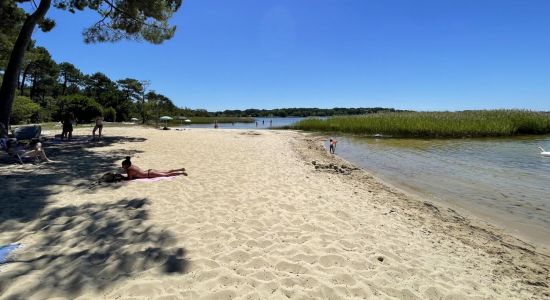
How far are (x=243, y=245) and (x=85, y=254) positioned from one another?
1979mm

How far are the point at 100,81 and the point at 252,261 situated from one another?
74067mm

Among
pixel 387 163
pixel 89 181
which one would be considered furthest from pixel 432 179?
pixel 89 181

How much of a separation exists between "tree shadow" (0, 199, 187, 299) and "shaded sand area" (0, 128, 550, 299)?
0.02 metres

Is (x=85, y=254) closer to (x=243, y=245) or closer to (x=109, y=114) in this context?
(x=243, y=245)

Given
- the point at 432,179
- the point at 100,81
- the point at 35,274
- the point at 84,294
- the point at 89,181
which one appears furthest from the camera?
the point at 100,81

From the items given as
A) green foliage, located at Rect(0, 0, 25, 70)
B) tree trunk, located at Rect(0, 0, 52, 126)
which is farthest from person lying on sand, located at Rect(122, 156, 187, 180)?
green foliage, located at Rect(0, 0, 25, 70)

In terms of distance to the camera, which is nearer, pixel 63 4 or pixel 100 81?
pixel 63 4

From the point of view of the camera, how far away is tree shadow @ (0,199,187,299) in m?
3.27

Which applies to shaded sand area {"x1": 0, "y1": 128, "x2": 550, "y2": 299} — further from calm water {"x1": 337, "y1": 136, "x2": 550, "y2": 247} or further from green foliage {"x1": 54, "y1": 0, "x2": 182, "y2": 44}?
green foliage {"x1": 54, "y1": 0, "x2": 182, "y2": 44}

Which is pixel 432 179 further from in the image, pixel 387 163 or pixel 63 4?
pixel 63 4

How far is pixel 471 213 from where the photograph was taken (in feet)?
23.2

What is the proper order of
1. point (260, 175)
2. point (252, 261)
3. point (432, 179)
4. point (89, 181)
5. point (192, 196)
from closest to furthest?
point (252, 261), point (192, 196), point (89, 181), point (260, 175), point (432, 179)

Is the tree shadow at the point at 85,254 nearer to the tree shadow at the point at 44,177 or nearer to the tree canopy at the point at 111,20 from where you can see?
the tree shadow at the point at 44,177

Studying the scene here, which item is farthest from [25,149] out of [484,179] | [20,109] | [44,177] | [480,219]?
[20,109]
